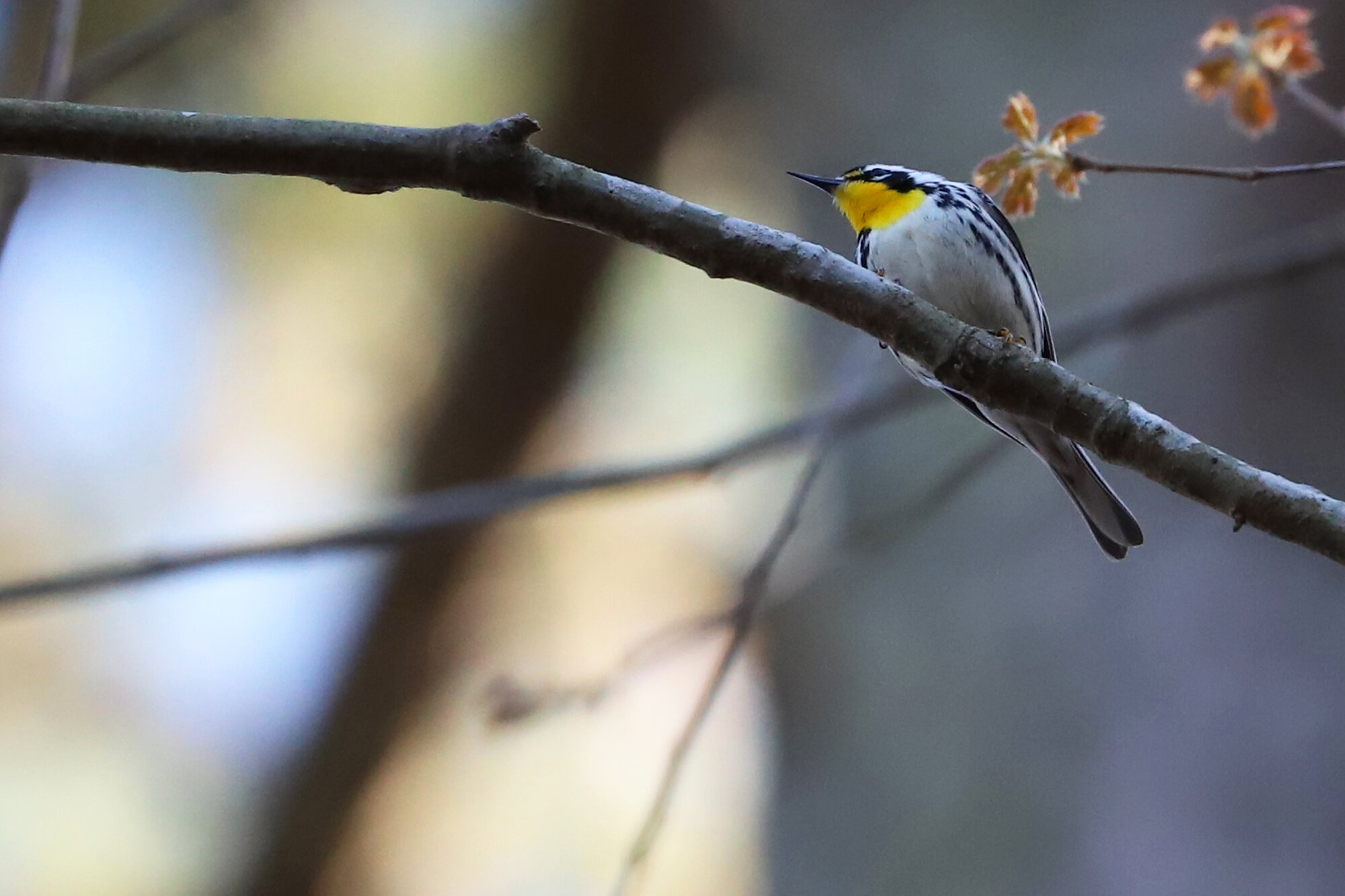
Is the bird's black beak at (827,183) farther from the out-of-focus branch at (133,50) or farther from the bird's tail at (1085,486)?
the out-of-focus branch at (133,50)

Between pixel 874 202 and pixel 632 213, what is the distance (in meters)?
0.60

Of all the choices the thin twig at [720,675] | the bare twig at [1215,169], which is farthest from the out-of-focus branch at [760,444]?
the bare twig at [1215,169]

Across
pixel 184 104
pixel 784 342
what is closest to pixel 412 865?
pixel 784 342

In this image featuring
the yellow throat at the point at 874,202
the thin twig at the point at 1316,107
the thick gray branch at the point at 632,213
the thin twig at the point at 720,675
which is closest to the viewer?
the thick gray branch at the point at 632,213

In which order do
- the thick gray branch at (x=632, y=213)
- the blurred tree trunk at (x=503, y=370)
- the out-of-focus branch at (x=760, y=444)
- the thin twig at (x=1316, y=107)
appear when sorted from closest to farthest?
the thick gray branch at (x=632, y=213)
the thin twig at (x=1316, y=107)
the out-of-focus branch at (x=760, y=444)
the blurred tree trunk at (x=503, y=370)

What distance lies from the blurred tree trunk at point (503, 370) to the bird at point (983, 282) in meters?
0.66

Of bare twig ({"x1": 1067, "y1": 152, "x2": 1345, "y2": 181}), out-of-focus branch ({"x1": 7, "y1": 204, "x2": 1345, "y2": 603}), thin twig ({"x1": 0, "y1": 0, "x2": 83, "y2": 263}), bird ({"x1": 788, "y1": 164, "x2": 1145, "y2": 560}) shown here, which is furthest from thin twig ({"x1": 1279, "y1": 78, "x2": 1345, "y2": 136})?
thin twig ({"x1": 0, "y1": 0, "x2": 83, "y2": 263})

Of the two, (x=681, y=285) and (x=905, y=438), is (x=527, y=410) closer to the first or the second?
(x=681, y=285)

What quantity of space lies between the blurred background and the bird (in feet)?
0.86

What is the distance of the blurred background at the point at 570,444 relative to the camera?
1282mm

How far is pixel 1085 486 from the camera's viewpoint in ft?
2.95

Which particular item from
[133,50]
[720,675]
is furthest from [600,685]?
[133,50]

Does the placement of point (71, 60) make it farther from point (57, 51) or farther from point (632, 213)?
point (632, 213)

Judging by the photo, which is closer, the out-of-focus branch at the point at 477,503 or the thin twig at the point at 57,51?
the thin twig at the point at 57,51
